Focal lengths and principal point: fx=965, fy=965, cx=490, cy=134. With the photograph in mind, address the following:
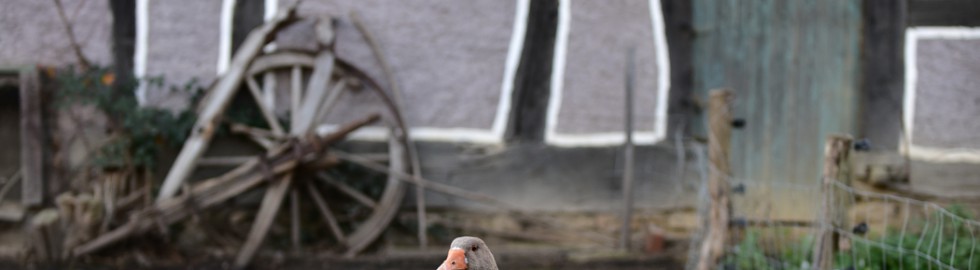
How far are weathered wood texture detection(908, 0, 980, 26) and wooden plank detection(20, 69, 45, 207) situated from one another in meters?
5.31

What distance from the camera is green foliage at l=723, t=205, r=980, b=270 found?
3.42 meters

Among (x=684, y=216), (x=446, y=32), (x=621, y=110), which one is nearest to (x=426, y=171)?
(x=446, y=32)

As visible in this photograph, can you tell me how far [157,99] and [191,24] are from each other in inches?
19.7

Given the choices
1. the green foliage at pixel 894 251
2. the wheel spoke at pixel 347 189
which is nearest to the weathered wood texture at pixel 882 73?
the green foliage at pixel 894 251

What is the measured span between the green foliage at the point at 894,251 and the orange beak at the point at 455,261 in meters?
1.62

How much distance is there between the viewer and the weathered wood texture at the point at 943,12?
596 centimetres

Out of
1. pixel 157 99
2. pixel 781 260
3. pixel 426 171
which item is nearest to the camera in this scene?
pixel 781 260

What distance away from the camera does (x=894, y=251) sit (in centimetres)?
380

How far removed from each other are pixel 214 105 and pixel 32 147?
1.14 metres

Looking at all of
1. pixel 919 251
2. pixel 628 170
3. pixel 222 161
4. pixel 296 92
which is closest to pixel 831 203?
pixel 919 251

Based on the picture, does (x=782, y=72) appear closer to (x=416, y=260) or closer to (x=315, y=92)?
(x=416, y=260)

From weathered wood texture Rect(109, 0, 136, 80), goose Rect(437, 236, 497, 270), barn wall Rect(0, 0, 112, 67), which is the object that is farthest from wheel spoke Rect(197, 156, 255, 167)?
goose Rect(437, 236, 497, 270)

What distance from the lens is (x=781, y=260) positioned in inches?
179

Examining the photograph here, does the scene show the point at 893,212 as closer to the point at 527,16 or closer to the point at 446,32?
the point at 527,16
